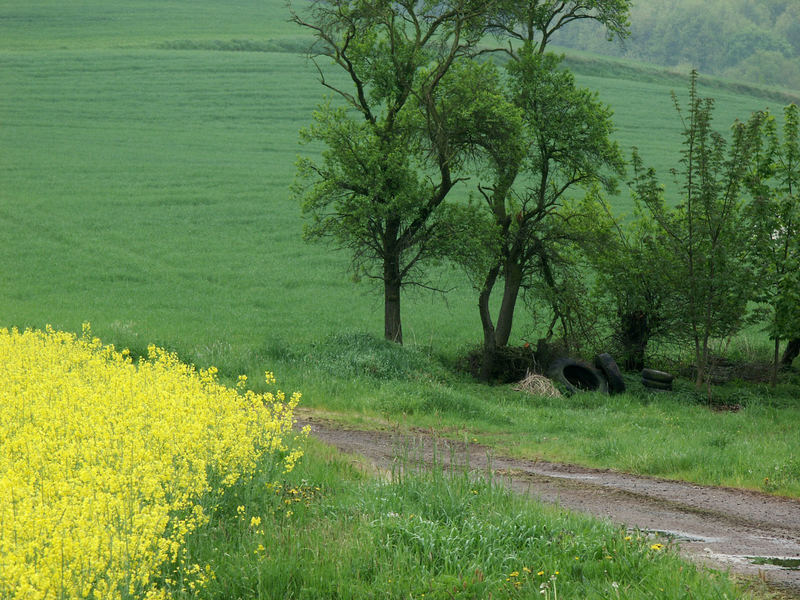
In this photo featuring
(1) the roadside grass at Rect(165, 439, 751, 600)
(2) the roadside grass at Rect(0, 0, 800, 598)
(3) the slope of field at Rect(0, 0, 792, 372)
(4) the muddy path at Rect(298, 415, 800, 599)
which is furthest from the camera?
(3) the slope of field at Rect(0, 0, 792, 372)

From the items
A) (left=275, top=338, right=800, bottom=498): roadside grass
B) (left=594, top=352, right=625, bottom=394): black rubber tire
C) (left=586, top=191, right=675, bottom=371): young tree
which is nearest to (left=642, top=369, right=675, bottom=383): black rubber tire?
(left=275, top=338, right=800, bottom=498): roadside grass

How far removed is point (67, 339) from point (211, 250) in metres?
22.8

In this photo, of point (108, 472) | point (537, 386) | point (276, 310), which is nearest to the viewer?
point (108, 472)

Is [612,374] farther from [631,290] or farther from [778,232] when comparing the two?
[778,232]

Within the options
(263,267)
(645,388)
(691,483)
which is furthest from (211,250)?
(691,483)

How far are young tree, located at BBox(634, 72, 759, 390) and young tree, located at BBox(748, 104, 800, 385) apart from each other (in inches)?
15.0

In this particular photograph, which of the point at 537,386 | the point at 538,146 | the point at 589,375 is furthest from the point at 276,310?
the point at 589,375

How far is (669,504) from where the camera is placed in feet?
32.2

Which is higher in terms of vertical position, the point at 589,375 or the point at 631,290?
the point at 631,290

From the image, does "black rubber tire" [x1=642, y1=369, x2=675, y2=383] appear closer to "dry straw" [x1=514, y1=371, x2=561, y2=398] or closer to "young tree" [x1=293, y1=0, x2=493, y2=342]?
"dry straw" [x1=514, y1=371, x2=561, y2=398]

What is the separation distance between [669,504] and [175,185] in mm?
40175

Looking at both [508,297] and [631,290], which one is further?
[508,297]

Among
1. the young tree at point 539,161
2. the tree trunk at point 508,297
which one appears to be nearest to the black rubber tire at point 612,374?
the young tree at point 539,161

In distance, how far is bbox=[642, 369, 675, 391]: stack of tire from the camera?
68.2ft
